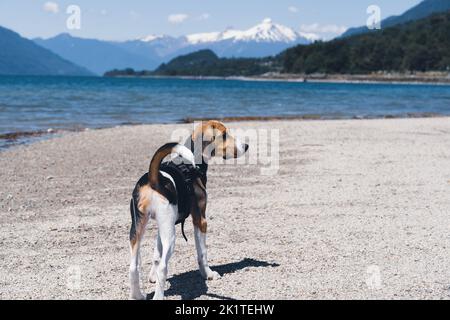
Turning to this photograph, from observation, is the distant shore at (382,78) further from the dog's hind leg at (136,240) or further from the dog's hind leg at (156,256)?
the dog's hind leg at (136,240)

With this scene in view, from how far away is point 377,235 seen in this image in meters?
8.59

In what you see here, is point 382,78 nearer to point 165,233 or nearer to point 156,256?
point 156,256

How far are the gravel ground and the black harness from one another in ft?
3.10

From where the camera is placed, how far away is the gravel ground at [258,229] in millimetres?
6557

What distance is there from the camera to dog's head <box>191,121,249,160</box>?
6.37 meters

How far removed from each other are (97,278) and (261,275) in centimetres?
190

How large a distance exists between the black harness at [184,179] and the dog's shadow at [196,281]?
0.80 m

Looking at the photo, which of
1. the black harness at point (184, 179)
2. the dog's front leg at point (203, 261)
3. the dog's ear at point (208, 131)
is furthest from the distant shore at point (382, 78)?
the black harness at point (184, 179)

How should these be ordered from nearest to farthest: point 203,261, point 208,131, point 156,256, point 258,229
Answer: point 208,131 → point 156,256 → point 203,261 → point 258,229

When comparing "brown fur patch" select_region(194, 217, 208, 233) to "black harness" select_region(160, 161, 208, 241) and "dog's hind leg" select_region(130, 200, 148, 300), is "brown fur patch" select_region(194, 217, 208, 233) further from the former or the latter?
"dog's hind leg" select_region(130, 200, 148, 300)

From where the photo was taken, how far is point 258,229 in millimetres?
9055

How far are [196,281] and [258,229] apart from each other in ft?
8.01

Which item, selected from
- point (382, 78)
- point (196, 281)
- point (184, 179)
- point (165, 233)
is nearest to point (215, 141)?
point (184, 179)
